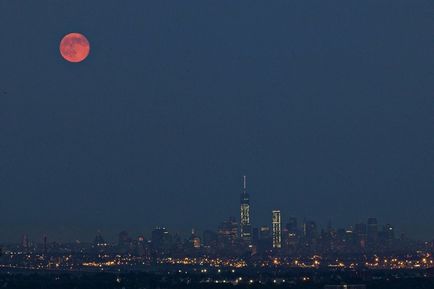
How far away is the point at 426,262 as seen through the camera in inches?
7362

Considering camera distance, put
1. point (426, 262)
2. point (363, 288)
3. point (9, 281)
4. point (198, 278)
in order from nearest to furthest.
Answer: point (363, 288) < point (9, 281) < point (198, 278) < point (426, 262)

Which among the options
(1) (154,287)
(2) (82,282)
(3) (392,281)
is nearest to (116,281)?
(2) (82,282)

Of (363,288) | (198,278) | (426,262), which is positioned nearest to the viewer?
(363,288)

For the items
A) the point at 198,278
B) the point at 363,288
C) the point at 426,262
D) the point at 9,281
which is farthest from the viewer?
the point at 426,262

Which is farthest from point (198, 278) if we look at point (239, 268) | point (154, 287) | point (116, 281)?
point (239, 268)

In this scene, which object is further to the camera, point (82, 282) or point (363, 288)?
point (82, 282)

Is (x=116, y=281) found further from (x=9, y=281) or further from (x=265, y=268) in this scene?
(x=265, y=268)

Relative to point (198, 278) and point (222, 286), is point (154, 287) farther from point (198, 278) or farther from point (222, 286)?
point (198, 278)

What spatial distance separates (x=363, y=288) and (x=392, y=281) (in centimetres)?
1584

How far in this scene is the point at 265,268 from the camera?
191 meters

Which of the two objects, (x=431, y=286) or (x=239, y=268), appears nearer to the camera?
→ (x=431, y=286)

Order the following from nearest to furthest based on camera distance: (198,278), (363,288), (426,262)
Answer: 1. (363,288)
2. (198,278)
3. (426,262)

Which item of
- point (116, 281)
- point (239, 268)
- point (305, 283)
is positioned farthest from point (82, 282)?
point (239, 268)

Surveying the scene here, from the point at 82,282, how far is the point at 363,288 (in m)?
28.0
